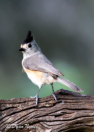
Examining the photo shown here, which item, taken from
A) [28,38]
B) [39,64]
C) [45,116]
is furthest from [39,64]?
[45,116]

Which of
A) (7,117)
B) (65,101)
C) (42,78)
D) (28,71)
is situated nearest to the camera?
(7,117)

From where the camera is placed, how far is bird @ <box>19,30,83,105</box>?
5.26ft

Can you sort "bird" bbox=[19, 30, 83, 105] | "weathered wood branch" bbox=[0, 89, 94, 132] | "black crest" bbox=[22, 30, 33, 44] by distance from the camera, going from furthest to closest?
1. "black crest" bbox=[22, 30, 33, 44]
2. "bird" bbox=[19, 30, 83, 105]
3. "weathered wood branch" bbox=[0, 89, 94, 132]

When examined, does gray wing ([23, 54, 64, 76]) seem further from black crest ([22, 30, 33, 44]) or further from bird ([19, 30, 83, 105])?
black crest ([22, 30, 33, 44])

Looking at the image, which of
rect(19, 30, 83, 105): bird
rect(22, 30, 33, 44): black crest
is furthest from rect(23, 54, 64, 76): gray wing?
rect(22, 30, 33, 44): black crest

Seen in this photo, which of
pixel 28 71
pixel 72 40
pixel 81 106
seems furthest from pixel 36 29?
pixel 81 106

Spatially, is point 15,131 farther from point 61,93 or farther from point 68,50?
point 68,50

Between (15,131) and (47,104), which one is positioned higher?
(47,104)

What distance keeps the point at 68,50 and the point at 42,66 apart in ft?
3.69

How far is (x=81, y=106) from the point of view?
1.55m

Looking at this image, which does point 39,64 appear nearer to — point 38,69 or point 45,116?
point 38,69

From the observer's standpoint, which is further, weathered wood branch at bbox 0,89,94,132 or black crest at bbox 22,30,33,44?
black crest at bbox 22,30,33,44

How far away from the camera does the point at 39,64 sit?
1.79 meters

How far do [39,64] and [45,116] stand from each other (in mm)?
460
